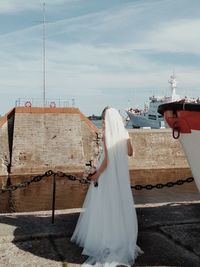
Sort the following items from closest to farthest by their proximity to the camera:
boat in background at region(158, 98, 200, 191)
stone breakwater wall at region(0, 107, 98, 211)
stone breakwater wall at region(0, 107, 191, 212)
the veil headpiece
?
boat in background at region(158, 98, 200, 191) < the veil headpiece < stone breakwater wall at region(0, 107, 191, 212) < stone breakwater wall at region(0, 107, 98, 211)

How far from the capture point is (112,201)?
194 inches

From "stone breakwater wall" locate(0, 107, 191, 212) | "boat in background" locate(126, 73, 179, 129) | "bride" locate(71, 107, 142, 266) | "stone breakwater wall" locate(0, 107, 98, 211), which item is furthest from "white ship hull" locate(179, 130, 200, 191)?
"boat in background" locate(126, 73, 179, 129)

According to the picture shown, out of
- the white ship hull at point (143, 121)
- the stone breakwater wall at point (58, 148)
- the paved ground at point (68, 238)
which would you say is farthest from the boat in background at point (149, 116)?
the paved ground at point (68, 238)

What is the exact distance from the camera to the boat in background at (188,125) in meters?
4.70

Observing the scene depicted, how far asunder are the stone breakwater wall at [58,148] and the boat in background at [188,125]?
15.3 m

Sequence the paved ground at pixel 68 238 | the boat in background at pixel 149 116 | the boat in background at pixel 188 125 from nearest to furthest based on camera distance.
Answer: the boat in background at pixel 188 125, the paved ground at pixel 68 238, the boat in background at pixel 149 116

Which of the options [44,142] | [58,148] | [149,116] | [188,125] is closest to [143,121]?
[149,116]

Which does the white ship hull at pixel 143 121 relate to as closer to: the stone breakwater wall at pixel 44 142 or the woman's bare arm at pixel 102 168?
the stone breakwater wall at pixel 44 142

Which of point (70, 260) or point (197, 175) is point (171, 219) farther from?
point (70, 260)

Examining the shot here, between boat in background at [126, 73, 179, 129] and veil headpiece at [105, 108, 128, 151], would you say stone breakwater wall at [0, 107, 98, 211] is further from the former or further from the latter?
boat in background at [126, 73, 179, 129]

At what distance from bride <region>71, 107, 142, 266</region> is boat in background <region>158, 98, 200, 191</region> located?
568mm

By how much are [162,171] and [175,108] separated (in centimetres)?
1997

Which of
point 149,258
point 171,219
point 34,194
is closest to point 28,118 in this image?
point 34,194

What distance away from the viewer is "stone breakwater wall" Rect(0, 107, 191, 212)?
22.1 m
